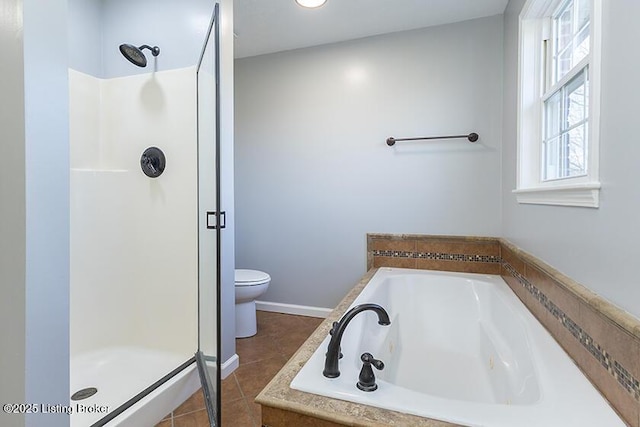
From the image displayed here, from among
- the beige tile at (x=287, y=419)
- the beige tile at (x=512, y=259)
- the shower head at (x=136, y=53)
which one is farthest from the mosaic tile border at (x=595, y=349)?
the shower head at (x=136, y=53)

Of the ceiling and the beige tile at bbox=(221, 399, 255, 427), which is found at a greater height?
the ceiling

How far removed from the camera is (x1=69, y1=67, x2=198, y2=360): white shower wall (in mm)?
1938

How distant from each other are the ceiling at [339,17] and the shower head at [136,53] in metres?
0.67

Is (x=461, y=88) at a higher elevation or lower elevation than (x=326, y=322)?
higher

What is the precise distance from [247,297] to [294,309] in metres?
0.67

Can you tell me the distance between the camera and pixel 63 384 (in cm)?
95

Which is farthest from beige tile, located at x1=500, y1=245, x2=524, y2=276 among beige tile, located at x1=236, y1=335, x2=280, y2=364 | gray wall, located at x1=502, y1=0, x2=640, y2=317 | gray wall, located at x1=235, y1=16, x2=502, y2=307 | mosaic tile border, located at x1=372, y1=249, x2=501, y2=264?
beige tile, located at x1=236, y1=335, x2=280, y2=364

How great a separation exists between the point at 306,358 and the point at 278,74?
100 inches

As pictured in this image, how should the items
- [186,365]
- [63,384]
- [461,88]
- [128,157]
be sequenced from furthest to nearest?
[461,88]
[128,157]
[186,365]
[63,384]

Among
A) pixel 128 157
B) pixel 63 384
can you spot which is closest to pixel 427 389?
pixel 63 384

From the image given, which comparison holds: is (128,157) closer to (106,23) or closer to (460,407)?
(106,23)

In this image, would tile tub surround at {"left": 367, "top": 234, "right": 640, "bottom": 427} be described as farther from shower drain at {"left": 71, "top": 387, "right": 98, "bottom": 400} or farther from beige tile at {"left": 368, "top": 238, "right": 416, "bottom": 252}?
shower drain at {"left": 71, "top": 387, "right": 98, "bottom": 400}

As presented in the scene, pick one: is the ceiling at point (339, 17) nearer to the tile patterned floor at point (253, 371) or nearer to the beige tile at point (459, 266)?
the beige tile at point (459, 266)

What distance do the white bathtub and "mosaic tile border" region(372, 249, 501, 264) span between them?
142mm
